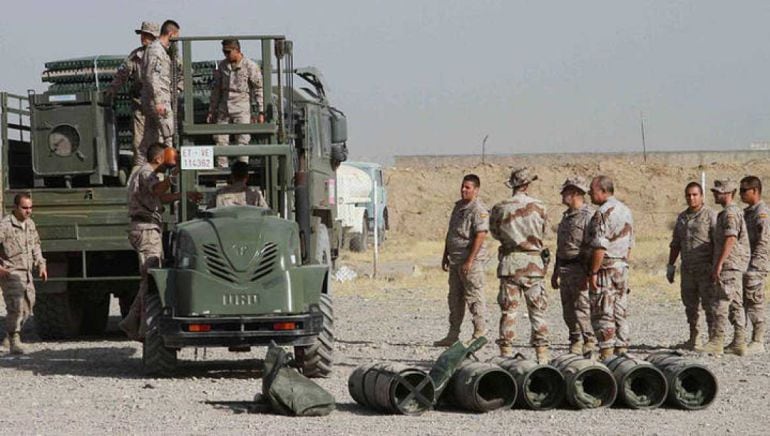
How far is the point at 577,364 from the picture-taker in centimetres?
1060

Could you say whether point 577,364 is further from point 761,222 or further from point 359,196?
point 359,196

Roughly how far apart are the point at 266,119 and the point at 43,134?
142 inches

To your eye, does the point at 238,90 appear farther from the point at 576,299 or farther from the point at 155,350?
the point at 576,299

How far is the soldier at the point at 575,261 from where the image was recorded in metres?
13.3

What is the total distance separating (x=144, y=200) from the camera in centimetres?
1359

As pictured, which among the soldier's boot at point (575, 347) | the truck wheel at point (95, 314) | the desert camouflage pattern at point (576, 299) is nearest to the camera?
the desert camouflage pattern at point (576, 299)

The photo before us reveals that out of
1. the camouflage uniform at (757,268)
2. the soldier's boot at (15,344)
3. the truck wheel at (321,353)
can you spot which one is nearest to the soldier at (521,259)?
the truck wheel at (321,353)

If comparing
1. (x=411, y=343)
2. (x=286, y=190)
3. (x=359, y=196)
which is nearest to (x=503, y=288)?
(x=286, y=190)

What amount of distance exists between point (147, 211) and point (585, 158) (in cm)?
6037

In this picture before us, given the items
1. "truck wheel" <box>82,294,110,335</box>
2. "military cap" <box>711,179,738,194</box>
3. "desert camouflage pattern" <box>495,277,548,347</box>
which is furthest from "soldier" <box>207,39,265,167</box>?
"military cap" <box>711,179,738,194</box>

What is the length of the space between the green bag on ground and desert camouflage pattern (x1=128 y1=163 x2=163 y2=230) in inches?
134

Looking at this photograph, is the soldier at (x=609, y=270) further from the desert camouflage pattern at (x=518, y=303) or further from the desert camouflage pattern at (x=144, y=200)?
the desert camouflage pattern at (x=144, y=200)

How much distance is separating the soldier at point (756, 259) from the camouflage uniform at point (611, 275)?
2.69m

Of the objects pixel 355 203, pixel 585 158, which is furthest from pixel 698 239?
pixel 585 158
